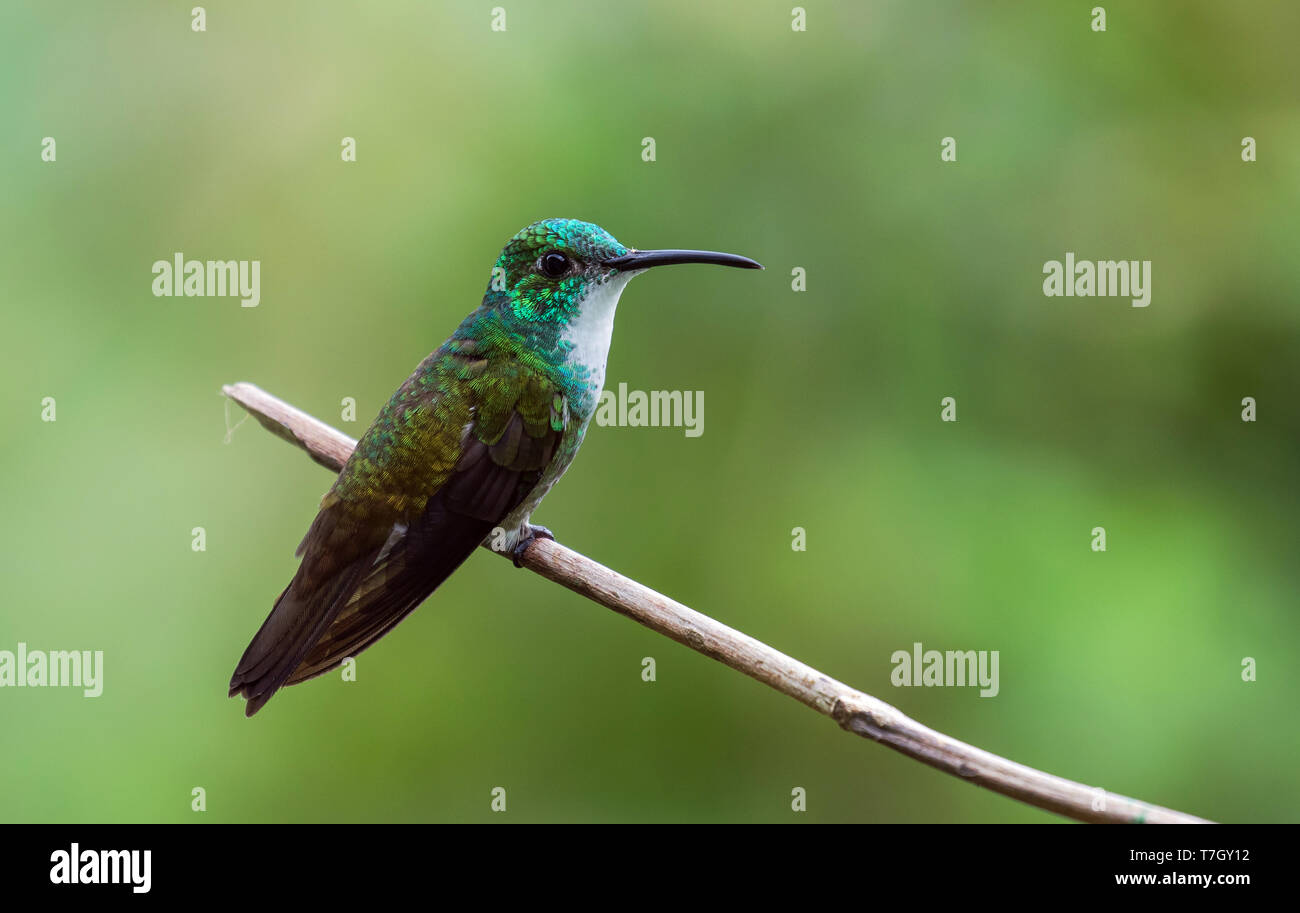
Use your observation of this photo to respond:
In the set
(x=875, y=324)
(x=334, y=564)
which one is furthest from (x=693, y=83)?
(x=334, y=564)

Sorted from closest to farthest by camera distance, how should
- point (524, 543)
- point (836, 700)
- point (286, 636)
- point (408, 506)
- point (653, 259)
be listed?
point (836, 700) < point (286, 636) < point (408, 506) < point (653, 259) < point (524, 543)

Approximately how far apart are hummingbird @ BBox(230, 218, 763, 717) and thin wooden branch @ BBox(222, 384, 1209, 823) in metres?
0.25

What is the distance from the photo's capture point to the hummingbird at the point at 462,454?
2.24m

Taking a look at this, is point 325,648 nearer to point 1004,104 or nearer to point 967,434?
point 967,434

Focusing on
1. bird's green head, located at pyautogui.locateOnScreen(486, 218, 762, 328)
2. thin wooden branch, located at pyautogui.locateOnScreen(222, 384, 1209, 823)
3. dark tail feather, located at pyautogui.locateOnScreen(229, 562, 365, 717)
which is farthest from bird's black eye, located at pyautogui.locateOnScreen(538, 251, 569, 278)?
dark tail feather, located at pyautogui.locateOnScreen(229, 562, 365, 717)

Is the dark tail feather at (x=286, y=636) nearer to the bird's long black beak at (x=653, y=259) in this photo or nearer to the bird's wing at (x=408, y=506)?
the bird's wing at (x=408, y=506)

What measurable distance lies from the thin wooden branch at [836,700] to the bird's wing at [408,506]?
0.24 meters

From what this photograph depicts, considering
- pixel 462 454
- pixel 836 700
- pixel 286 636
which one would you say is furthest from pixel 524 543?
pixel 836 700

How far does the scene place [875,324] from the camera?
3.96 metres

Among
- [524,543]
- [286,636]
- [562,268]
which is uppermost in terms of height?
[562,268]

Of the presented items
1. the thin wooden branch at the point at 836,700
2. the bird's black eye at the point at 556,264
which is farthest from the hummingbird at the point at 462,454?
the thin wooden branch at the point at 836,700

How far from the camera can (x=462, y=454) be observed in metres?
2.38

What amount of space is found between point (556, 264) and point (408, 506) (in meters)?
0.63

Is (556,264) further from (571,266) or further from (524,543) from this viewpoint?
(524,543)
